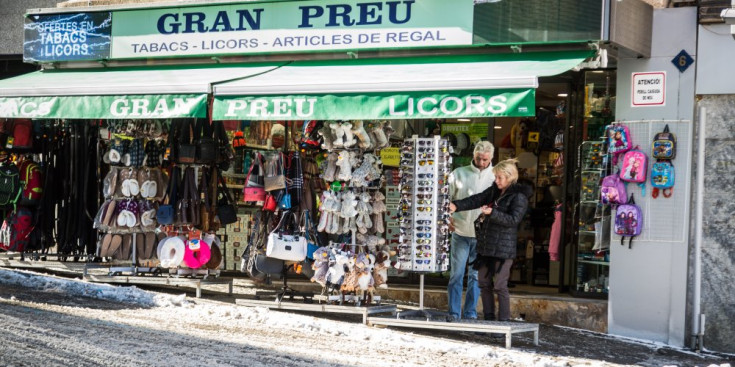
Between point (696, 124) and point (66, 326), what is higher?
point (696, 124)

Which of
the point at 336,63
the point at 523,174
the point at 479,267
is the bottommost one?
the point at 479,267

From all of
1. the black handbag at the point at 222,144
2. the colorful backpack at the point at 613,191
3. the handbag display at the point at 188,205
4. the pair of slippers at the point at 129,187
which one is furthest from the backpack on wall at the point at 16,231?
the colorful backpack at the point at 613,191

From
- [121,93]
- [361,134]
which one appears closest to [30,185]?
[121,93]

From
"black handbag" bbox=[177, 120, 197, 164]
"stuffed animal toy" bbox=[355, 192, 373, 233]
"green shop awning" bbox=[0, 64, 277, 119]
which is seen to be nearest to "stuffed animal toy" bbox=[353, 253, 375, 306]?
"stuffed animal toy" bbox=[355, 192, 373, 233]

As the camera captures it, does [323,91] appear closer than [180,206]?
Yes

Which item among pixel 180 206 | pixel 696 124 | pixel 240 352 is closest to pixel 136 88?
pixel 180 206

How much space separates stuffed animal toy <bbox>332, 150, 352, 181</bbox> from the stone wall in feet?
12.0

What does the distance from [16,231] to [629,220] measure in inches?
313

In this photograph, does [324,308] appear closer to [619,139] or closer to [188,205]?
[188,205]

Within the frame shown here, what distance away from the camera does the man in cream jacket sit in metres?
11.6

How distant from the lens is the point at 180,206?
43.8ft

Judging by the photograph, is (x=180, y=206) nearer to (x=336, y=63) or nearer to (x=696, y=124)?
(x=336, y=63)

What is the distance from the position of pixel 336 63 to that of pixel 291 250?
2.21m

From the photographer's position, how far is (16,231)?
47.6 ft
